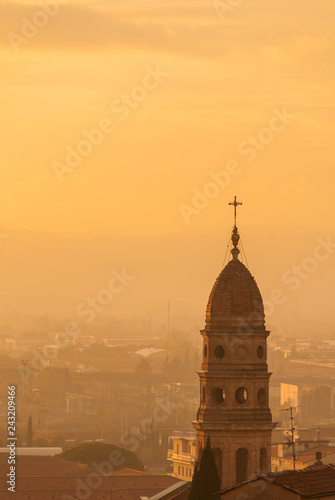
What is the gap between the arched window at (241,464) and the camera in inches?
2256

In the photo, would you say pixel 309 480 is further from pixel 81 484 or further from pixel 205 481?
pixel 81 484

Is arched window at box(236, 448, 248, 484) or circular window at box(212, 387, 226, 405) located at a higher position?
circular window at box(212, 387, 226, 405)

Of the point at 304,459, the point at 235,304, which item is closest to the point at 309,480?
the point at 235,304

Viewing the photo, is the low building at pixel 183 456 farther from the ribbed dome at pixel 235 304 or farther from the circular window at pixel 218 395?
the circular window at pixel 218 395

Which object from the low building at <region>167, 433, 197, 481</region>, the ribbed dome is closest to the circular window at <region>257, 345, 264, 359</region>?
the ribbed dome

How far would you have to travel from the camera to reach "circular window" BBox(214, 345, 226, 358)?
58.8 meters

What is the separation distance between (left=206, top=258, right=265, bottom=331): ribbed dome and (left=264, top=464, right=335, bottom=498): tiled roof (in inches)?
Result: 607

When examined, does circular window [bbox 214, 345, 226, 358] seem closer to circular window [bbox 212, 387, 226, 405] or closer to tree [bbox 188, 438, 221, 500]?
circular window [bbox 212, 387, 226, 405]

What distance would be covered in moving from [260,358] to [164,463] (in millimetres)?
91730

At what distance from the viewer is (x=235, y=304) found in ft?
195

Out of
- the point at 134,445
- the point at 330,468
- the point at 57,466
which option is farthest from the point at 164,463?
the point at 330,468

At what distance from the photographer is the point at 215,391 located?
193 feet

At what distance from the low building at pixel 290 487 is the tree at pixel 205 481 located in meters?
7.63

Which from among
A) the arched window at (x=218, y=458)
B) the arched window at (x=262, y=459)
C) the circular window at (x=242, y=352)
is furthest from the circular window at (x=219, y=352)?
the arched window at (x=262, y=459)
